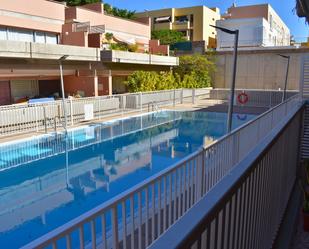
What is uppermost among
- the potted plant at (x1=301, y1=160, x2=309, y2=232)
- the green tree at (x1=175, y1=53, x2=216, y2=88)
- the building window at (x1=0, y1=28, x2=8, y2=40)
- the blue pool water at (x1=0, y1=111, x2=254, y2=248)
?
the building window at (x1=0, y1=28, x2=8, y2=40)

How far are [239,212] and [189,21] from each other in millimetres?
50382

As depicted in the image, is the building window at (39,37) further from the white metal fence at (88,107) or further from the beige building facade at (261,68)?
the beige building facade at (261,68)

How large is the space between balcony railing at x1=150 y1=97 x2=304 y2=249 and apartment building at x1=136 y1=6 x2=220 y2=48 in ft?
151

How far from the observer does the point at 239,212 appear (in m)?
1.87

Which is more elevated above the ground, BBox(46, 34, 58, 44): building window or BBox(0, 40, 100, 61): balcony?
BBox(46, 34, 58, 44): building window

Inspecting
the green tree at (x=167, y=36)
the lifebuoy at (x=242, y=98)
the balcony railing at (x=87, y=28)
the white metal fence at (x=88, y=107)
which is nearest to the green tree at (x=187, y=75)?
the white metal fence at (x=88, y=107)

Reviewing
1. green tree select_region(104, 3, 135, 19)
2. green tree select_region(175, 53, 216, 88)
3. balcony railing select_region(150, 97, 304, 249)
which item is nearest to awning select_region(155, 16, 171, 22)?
green tree select_region(104, 3, 135, 19)

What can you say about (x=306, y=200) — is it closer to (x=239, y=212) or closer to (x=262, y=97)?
(x=239, y=212)

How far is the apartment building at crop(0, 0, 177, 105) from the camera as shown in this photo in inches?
668

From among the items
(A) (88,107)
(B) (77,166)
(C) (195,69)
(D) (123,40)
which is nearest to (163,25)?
(C) (195,69)

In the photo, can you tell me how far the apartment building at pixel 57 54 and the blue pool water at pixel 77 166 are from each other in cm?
470

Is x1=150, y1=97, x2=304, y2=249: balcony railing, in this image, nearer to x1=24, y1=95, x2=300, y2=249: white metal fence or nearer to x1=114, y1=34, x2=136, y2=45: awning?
x1=24, y1=95, x2=300, y2=249: white metal fence

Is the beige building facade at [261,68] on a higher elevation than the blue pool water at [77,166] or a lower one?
higher

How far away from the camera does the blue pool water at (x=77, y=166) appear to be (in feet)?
22.4
